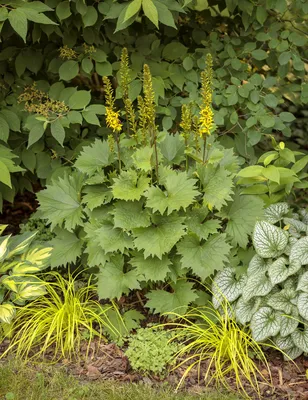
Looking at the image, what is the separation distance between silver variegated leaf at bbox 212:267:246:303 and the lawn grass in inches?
23.6

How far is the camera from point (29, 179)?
189 inches

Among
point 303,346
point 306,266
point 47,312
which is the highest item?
point 306,266

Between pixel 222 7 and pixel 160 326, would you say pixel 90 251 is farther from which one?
pixel 222 7

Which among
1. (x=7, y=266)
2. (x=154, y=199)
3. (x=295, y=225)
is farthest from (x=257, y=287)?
(x=7, y=266)

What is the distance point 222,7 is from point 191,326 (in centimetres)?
248

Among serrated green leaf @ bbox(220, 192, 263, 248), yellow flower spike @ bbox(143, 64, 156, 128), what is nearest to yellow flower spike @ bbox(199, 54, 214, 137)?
yellow flower spike @ bbox(143, 64, 156, 128)

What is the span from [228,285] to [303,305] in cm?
49

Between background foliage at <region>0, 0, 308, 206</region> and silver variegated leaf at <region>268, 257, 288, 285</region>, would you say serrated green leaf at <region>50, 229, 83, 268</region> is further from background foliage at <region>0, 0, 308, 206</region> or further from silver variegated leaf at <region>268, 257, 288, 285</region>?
silver variegated leaf at <region>268, 257, 288, 285</region>

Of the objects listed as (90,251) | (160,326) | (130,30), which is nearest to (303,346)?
(160,326)

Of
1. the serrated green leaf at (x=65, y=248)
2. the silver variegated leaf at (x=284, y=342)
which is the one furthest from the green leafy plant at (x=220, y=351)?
the serrated green leaf at (x=65, y=248)

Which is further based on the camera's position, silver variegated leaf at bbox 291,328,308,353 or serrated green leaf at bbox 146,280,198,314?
serrated green leaf at bbox 146,280,198,314

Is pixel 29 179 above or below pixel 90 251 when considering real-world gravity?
below

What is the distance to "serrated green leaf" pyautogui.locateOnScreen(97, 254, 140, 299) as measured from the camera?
11.8 feet

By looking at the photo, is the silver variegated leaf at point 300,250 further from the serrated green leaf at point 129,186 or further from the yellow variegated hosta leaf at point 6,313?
the yellow variegated hosta leaf at point 6,313
